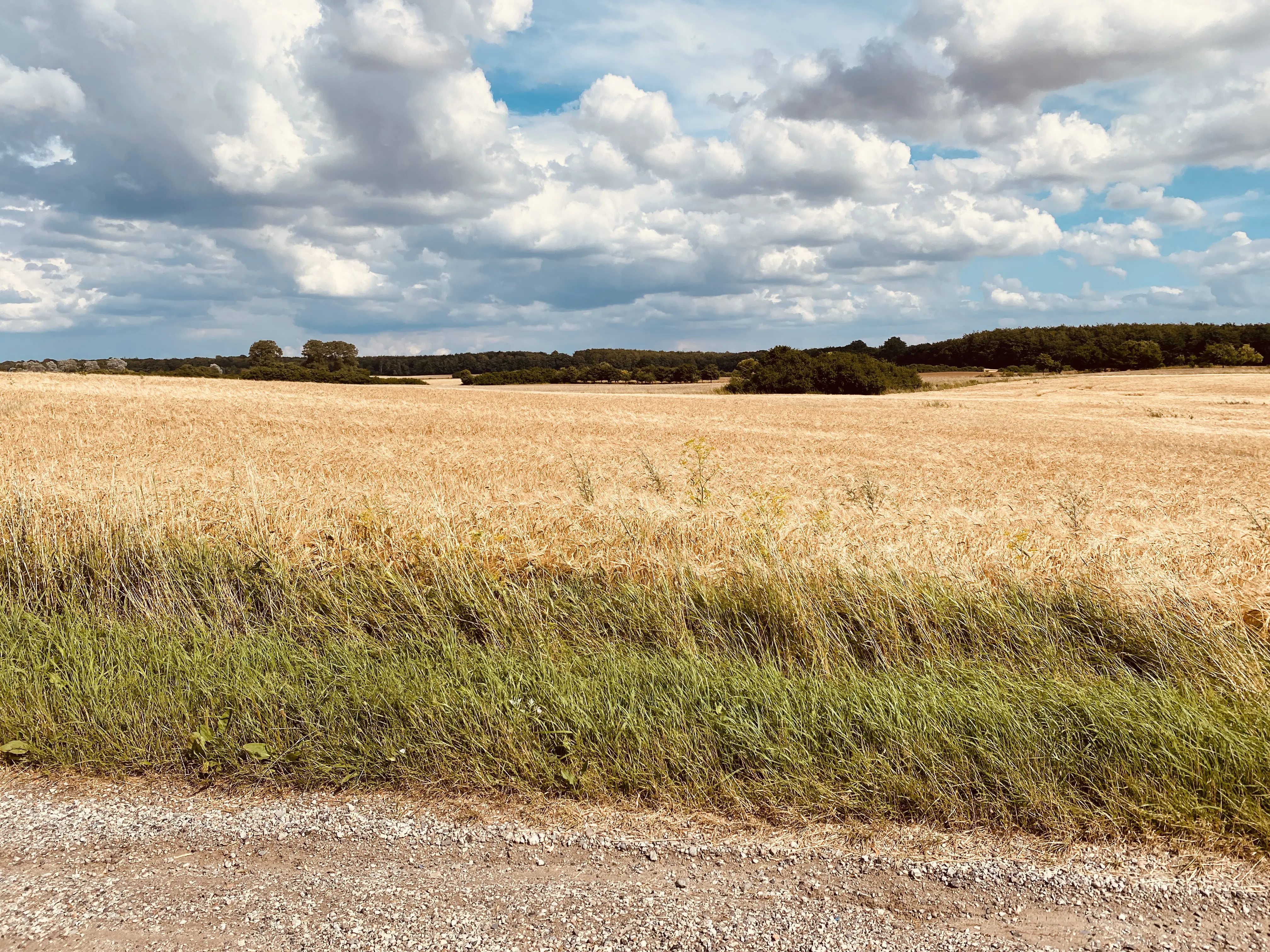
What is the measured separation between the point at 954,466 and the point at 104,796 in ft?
73.9

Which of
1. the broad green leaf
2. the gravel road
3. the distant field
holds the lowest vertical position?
the gravel road

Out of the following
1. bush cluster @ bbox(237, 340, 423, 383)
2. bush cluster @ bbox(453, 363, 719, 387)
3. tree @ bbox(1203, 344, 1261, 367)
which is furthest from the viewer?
tree @ bbox(1203, 344, 1261, 367)

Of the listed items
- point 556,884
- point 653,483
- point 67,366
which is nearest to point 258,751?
point 556,884

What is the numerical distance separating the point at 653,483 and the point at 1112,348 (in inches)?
4704

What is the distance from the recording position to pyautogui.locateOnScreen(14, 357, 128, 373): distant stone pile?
193 ft

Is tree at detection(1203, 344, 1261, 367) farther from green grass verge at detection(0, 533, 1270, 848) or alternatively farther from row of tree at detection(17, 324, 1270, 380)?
green grass verge at detection(0, 533, 1270, 848)

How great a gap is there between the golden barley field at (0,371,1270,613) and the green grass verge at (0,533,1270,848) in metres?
0.65

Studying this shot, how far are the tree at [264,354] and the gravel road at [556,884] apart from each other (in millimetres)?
88744

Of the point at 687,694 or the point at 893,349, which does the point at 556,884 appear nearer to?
the point at 687,694

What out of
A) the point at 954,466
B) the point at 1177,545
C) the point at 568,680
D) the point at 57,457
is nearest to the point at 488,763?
the point at 568,680

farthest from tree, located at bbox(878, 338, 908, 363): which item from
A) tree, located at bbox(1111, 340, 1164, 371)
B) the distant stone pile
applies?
the distant stone pile

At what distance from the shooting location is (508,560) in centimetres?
719

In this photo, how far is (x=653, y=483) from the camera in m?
14.9

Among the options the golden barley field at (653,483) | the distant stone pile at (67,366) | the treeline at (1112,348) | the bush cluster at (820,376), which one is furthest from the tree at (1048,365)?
the distant stone pile at (67,366)
